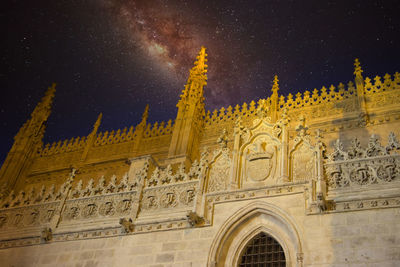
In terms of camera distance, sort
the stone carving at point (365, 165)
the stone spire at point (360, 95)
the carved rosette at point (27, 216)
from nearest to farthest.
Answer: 1. the stone carving at point (365, 165)
2. the carved rosette at point (27, 216)
3. the stone spire at point (360, 95)

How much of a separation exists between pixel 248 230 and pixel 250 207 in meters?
0.56

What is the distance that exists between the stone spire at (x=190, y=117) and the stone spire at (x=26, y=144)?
8456mm

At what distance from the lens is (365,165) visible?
11.1m

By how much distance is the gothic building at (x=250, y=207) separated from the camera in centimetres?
1034

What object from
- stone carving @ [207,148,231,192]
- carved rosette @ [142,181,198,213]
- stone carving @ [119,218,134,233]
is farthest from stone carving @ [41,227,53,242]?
stone carving @ [207,148,231,192]

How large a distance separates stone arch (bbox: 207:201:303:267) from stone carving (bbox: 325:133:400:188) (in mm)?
1475

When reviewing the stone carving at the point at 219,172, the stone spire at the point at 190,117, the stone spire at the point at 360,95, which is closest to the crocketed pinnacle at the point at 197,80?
the stone spire at the point at 190,117

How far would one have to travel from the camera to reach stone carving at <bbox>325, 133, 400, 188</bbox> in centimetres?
1079

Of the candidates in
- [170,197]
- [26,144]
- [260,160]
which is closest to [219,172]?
[260,160]

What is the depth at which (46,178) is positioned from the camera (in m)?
23.2

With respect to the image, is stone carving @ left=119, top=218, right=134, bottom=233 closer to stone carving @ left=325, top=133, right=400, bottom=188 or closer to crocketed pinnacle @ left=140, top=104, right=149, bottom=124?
stone carving @ left=325, top=133, right=400, bottom=188

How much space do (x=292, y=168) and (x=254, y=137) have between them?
5.60 feet

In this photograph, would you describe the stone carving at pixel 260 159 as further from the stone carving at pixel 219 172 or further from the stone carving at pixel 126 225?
the stone carving at pixel 126 225

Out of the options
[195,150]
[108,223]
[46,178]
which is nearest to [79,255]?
[108,223]
